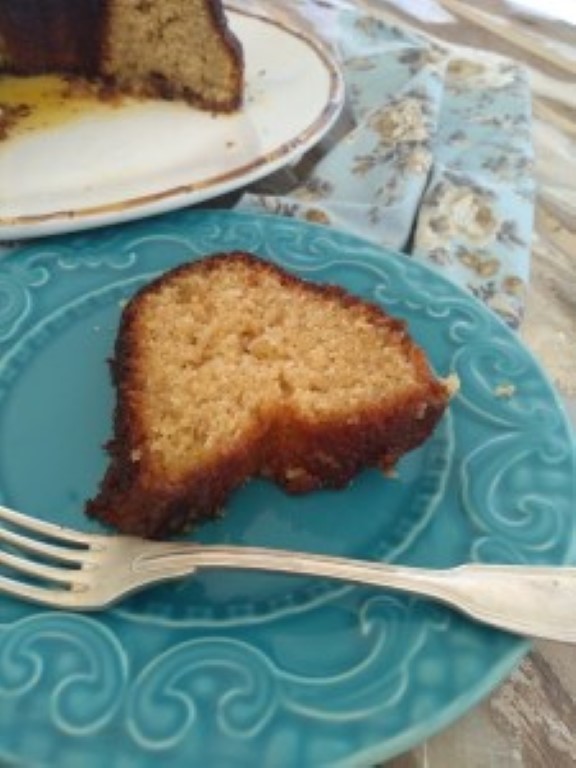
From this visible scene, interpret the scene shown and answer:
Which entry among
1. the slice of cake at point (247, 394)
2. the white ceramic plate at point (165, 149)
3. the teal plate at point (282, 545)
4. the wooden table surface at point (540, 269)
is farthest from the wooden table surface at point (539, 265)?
the white ceramic plate at point (165, 149)

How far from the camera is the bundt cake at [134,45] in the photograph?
2016mm

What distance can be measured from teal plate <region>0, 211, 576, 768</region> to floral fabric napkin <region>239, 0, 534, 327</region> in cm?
20

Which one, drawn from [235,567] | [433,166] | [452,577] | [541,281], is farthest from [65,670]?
[433,166]

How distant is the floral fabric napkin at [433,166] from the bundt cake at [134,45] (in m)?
0.28

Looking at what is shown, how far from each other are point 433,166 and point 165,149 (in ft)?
1.64

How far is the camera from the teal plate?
920 mm

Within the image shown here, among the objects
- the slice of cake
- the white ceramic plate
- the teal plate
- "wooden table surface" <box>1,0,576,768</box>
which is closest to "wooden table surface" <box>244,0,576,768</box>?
"wooden table surface" <box>1,0,576,768</box>

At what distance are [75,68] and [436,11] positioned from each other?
3.05 ft

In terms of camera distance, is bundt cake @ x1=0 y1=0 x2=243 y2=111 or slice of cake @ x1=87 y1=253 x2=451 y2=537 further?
bundt cake @ x1=0 y1=0 x2=243 y2=111

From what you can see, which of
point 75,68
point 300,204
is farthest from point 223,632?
point 75,68

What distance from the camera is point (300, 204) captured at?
1742 millimetres

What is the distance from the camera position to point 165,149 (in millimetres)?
1866

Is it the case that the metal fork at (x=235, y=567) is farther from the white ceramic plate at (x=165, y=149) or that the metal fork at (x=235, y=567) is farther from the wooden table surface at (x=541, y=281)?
the white ceramic plate at (x=165, y=149)

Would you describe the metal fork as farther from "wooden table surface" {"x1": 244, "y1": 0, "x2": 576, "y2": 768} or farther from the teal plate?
"wooden table surface" {"x1": 244, "y1": 0, "x2": 576, "y2": 768}
